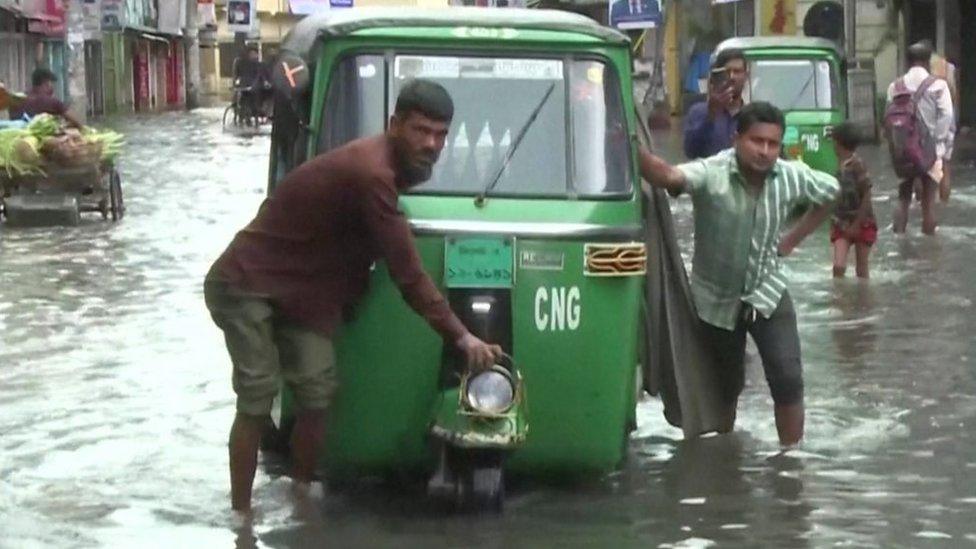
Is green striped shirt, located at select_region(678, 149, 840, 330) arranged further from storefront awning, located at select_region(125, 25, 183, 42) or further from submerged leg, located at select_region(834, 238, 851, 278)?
storefront awning, located at select_region(125, 25, 183, 42)

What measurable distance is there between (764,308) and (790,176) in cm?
56

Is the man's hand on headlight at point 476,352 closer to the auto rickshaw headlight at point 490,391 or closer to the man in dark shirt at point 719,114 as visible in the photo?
the auto rickshaw headlight at point 490,391

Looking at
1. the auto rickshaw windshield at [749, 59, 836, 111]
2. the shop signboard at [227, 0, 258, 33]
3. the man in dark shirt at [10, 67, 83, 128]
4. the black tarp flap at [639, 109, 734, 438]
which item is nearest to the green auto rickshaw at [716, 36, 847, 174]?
the auto rickshaw windshield at [749, 59, 836, 111]

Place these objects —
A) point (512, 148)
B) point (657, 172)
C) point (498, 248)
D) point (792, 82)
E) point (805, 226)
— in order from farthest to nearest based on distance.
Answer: point (792, 82) < point (805, 226) < point (657, 172) < point (512, 148) < point (498, 248)

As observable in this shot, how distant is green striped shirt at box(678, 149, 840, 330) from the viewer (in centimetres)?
930

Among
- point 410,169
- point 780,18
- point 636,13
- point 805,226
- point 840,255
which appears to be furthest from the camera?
point 780,18

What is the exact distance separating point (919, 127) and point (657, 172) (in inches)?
416

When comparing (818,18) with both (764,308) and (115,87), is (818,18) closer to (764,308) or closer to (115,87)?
(764,308)

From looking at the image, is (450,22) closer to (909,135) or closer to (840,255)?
(840,255)

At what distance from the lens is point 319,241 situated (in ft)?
26.2

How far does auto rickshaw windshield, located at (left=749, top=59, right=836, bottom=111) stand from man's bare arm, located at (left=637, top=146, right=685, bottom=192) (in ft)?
48.4

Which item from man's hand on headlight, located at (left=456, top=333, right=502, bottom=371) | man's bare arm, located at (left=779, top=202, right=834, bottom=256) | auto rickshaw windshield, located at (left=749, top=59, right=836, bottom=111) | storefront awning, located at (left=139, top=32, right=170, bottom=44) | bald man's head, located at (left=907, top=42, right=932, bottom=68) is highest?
storefront awning, located at (left=139, top=32, right=170, bottom=44)

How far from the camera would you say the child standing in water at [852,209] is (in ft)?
50.7

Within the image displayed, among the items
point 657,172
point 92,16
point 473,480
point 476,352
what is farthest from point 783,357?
point 92,16
